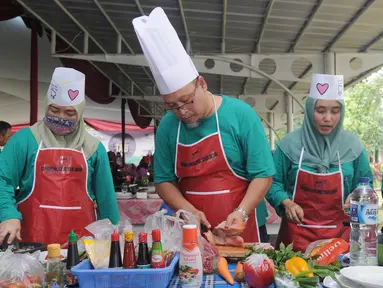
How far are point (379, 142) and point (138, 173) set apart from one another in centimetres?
2548

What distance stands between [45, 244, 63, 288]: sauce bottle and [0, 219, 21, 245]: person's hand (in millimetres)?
490

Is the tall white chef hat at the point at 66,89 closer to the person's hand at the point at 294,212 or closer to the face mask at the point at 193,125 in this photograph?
the face mask at the point at 193,125

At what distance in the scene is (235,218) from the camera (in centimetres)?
181

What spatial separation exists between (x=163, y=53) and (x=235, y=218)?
0.79 metres

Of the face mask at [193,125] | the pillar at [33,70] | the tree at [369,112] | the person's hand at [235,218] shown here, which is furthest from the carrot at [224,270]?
the tree at [369,112]

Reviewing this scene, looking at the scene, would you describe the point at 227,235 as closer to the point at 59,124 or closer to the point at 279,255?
the point at 279,255

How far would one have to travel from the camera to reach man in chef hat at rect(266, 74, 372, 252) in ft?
7.59

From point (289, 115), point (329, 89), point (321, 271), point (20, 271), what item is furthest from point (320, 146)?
point (289, 115)

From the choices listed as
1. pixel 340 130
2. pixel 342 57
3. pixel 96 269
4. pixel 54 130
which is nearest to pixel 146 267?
pixel 96 269

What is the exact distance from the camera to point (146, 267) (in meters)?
1.34

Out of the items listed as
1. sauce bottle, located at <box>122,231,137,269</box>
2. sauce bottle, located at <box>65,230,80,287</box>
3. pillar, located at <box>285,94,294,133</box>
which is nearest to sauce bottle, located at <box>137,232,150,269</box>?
sauce bottle, located at <box>122,231,137,269</box>

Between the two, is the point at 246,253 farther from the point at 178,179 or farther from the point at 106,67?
the point at 106,67

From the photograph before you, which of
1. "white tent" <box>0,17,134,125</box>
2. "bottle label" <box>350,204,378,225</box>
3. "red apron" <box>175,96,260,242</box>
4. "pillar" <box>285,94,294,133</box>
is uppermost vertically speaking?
"white tent" <box>0,17,134,125</box>

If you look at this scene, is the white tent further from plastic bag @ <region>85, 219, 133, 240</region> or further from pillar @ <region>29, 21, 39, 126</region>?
plastic bag @ <region>85, 219, 133, 240</region>
